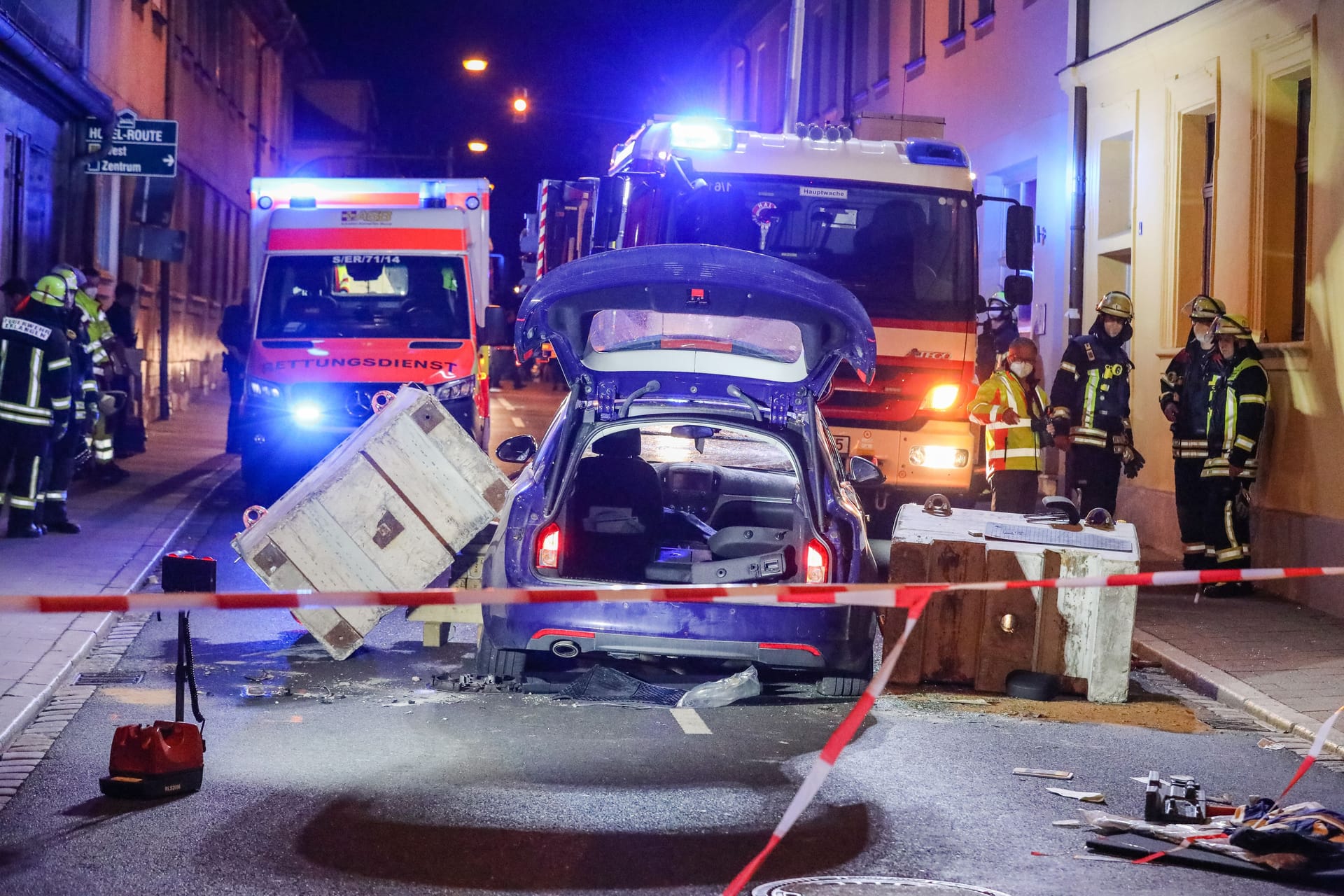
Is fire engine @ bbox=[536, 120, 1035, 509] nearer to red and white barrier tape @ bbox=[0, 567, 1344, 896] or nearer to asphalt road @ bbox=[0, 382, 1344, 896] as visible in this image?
asphalt road @ bbox=[0, 382, 1344, 896]

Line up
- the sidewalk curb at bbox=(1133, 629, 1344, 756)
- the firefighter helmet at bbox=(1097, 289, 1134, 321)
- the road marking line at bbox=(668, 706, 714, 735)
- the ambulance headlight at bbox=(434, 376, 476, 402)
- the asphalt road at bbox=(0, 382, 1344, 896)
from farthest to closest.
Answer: the ambulance headlight at bbox=(434, 376, 476, 402), the firefighter helmet at bbox=(1097, 289, 1134, 321), the sidewalk curb at bbox=(1133, 629, 1344, 756), the road marking line at bbox=(668, 706, 714, 735), the asphalt road at bbox=(0, 382, 1344, 896)

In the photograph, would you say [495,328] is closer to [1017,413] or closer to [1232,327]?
[1017,413]

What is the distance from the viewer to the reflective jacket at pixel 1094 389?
12.7m

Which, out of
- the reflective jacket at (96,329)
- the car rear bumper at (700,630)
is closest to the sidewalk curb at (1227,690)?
the car rear bumper at (700,630)

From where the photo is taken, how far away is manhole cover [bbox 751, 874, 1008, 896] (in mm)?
4785

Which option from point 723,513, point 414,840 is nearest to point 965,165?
point 723,513

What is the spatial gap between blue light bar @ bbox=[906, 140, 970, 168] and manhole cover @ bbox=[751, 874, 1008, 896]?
28.8 feet

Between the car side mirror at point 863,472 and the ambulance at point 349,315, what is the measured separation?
271 inches

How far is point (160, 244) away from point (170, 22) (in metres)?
11.1

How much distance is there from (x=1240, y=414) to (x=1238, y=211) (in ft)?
8.23

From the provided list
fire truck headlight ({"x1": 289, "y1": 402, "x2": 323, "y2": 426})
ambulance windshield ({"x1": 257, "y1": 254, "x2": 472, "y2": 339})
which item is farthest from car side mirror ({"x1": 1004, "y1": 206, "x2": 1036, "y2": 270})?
fire truck headlight ({"x1": 289, "y1": 402, "x2": 323, "y2": 426})

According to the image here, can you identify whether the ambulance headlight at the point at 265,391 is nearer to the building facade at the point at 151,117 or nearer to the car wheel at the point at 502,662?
the building facade at the point at 151,117

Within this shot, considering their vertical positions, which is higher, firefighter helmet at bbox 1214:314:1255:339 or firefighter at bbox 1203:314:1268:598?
firefighter helmet at bbox 1214:314:1255:339

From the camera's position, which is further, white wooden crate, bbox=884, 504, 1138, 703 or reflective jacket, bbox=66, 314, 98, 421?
reflective jacket, bbox=66, 314, 98, 421
